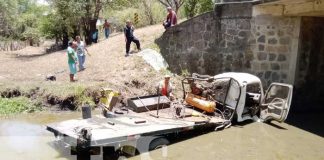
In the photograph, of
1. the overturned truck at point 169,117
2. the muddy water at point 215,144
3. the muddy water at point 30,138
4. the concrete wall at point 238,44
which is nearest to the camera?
the overturned truck at point 169,117

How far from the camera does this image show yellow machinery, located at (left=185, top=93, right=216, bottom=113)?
1064 centimetres

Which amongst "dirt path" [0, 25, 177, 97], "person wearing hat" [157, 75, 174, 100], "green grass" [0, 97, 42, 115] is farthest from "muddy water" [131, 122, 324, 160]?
"green grass" [0, 97, 42, 115]

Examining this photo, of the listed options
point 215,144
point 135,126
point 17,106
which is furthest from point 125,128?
point 17,106

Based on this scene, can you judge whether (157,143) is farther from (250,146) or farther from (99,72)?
(99,72)

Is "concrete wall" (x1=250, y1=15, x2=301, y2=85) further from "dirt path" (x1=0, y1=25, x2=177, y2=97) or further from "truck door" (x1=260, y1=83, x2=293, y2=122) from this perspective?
"dirt path" (x1=0, y1=25, x2=177, y2=97)

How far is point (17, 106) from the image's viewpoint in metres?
12.4

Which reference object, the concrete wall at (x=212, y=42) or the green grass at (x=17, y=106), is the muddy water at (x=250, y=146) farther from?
the green grass at (x=17, y=106)

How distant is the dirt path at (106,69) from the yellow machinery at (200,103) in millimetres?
3200

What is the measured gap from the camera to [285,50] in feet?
44.8

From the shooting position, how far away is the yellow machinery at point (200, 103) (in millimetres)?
10641

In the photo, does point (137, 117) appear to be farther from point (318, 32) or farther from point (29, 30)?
point (29, 30)

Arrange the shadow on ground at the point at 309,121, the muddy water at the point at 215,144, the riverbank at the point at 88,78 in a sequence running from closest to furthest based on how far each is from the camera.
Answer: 1. the muddy water at the point at 215,144
2. the shadow on ground at the point at 309,121
3. the riverbank at the point at 88,78

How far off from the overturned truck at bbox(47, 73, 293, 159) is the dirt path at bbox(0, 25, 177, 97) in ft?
11.1

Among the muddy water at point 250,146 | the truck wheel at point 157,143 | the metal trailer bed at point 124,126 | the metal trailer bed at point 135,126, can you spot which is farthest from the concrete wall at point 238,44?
the truck wheel at point 157,143
